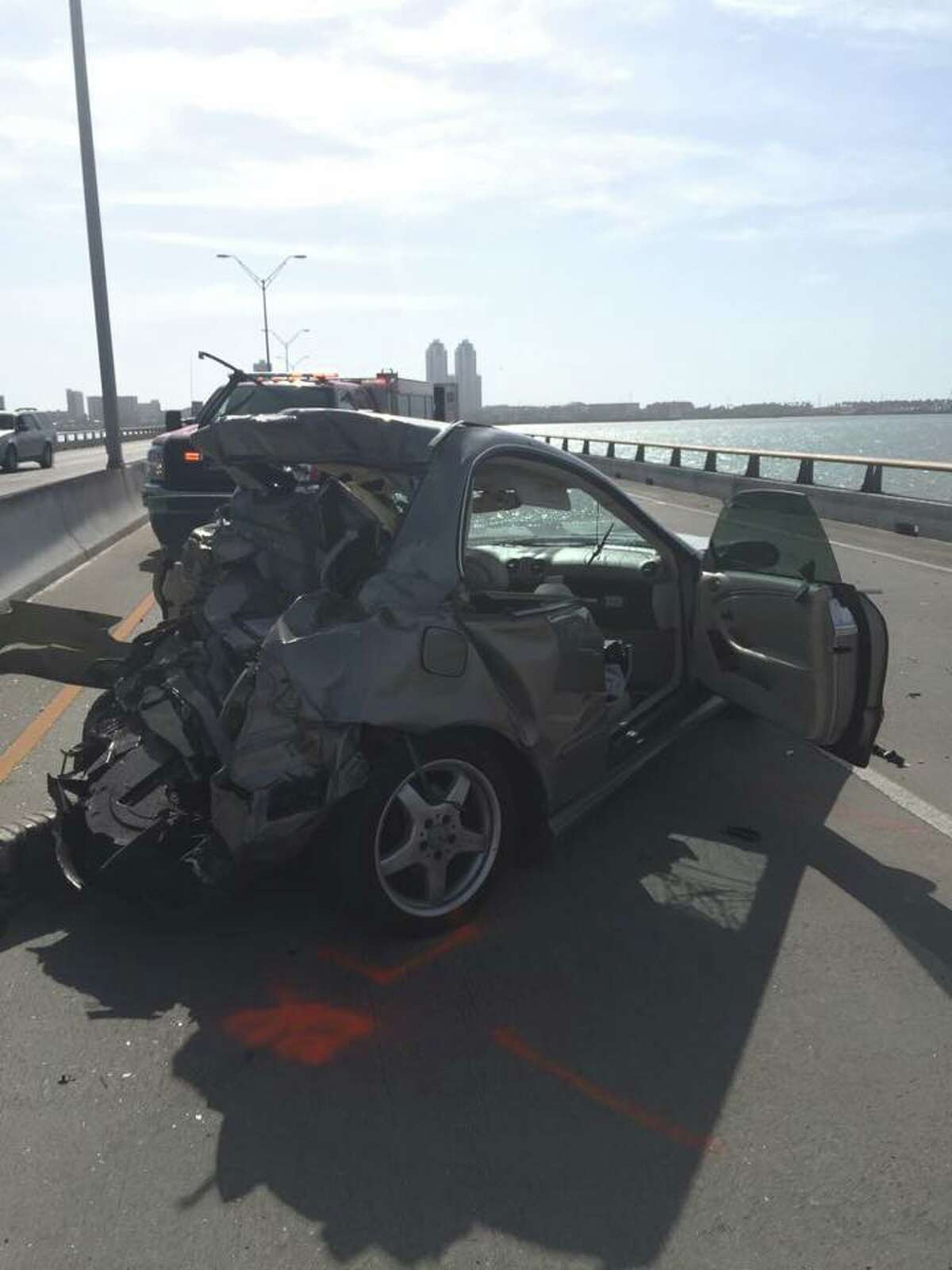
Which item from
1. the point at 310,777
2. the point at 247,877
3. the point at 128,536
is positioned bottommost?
the point at 128,536

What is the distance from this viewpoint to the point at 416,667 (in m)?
3.48

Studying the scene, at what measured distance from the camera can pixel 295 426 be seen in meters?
3.93

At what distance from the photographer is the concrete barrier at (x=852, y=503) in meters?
17.1

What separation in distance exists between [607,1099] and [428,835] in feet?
3.49

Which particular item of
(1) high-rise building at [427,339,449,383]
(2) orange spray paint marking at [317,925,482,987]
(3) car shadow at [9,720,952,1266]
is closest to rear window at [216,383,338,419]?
(3) car shadow at [9,720,952,1266]

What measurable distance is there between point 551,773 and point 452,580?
0.84 m

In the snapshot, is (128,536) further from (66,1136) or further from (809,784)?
(66,1136)

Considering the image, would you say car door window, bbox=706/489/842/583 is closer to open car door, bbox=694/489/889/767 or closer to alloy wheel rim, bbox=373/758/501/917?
open car door, bbox=694/489/889/767

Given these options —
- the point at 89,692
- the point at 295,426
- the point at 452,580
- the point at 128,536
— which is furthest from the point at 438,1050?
the point at 128,536

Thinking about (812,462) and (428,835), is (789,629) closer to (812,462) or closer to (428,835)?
(428,835)

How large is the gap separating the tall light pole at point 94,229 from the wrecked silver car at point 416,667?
49.3ft

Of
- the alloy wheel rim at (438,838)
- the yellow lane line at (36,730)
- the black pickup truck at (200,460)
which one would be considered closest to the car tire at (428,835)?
the alloy wheel rim at (438,838)

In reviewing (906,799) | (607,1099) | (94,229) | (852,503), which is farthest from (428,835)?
(94,229)

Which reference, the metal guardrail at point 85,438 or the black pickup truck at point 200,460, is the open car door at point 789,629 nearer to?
the black pickup truck at point 200,460
